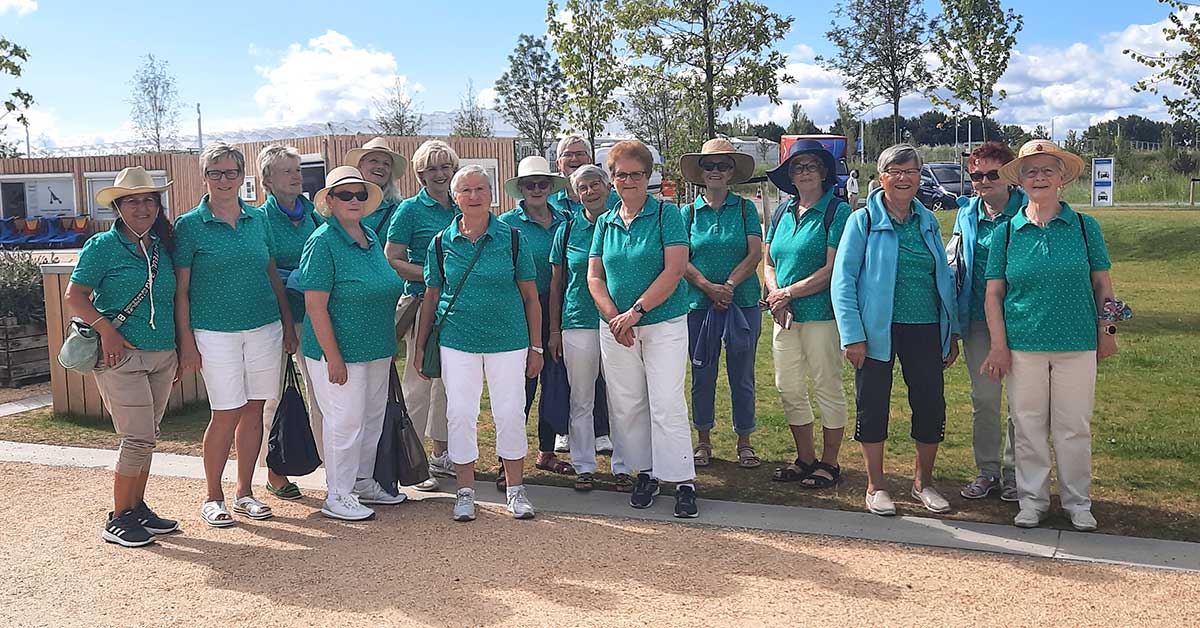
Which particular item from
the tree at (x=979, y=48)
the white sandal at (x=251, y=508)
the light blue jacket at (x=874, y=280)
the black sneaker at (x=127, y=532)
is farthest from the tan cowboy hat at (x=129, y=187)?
the tree at (x=979, y=48)

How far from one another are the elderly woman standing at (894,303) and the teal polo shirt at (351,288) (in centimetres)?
234

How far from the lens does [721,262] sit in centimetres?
605

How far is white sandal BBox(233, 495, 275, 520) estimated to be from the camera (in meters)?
5.52

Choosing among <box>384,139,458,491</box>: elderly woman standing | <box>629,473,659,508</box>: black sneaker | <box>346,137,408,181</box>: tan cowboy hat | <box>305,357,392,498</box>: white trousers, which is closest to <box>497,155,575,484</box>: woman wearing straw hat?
<box>384,139,458,491</box>: elderly woman standing

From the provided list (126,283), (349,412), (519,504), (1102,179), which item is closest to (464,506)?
(519,504)

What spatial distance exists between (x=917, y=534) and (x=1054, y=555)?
0.62 m

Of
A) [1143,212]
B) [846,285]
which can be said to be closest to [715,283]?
[846,285]

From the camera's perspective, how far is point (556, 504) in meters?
5.70

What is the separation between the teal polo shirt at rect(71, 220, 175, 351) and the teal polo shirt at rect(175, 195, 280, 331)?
0.14 meters

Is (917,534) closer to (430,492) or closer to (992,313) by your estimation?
(992,313)

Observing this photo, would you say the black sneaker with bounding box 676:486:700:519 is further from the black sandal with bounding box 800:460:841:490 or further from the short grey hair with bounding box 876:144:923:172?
the short grey hair with bounding box 876:144:923:172

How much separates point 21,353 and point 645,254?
705 cm

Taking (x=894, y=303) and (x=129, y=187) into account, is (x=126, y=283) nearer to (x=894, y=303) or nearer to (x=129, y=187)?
(x=129, y=187)

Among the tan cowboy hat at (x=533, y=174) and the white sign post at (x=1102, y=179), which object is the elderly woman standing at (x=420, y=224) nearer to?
the tan cowboy hat at (x=533, y=174)
